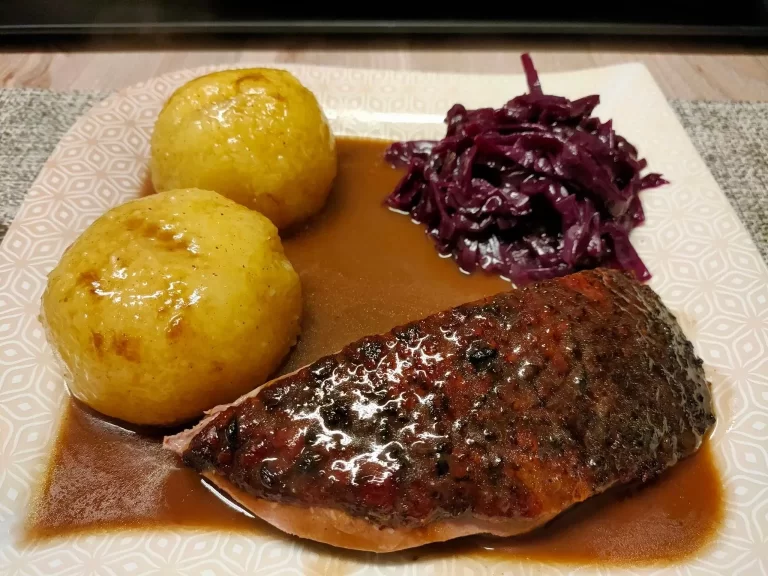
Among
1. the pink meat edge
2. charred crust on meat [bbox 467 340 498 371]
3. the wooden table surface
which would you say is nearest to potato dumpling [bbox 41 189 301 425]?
the pink meat edge

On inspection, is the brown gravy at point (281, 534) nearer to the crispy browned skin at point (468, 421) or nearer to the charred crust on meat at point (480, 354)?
the crispy browned skin at point (468, 421)

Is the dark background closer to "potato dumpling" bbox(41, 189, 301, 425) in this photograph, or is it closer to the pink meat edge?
"potato dumpling" bbox(41, 189, 301, 425)

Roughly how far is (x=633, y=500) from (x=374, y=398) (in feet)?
3.43

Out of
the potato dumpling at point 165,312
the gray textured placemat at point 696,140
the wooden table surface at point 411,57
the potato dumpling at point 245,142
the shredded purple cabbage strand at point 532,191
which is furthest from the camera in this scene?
the wooden table surface at point 411,57

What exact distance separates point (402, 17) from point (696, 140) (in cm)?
268

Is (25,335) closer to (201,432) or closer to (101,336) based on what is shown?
(101,336)

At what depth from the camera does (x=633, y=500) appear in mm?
2256

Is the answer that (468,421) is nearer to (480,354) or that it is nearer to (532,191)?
(480,354)

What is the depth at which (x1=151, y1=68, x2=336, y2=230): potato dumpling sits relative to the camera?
9.89 ft

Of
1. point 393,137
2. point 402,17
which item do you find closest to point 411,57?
point 402,17

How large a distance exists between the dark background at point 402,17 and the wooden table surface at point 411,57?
0.48 ft

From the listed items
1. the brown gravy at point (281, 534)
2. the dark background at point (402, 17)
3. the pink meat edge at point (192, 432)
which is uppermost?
the dark background at point (402, 17)

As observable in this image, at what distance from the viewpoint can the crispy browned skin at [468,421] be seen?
6.64 feet

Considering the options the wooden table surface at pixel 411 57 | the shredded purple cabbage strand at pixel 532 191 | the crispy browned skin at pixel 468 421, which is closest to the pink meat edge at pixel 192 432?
the crispy browned skin at pixel 468 421
